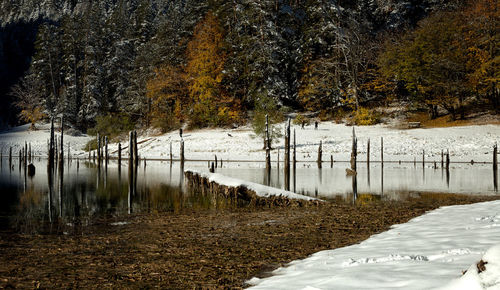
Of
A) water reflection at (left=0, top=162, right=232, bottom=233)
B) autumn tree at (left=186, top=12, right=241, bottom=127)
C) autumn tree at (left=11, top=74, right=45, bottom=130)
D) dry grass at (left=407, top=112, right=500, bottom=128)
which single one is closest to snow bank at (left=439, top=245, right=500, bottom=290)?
water reflection at (left=0, top=162, right=232, bottom=233)

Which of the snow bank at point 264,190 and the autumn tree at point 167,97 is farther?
the autumn tree at point 167,97

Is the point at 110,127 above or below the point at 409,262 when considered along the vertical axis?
above

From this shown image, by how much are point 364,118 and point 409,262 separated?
47508 millimetres

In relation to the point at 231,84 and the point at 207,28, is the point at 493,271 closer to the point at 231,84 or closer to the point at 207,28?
the point at 231,84

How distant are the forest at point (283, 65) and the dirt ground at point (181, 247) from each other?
36.2 m

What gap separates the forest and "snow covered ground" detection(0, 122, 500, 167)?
14.3 feet

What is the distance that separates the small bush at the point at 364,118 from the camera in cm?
5053

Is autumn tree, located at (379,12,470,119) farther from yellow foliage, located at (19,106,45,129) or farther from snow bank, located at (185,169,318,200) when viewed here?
yellow foliage, located at (19,106,45,129)

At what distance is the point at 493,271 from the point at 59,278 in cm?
611

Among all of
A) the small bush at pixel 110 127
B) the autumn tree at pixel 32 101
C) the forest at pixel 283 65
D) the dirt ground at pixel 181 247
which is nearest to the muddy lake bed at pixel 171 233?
the dirt ground at pixel 181 247

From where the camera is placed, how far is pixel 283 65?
202ft

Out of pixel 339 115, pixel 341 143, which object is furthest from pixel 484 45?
pixel 341 143

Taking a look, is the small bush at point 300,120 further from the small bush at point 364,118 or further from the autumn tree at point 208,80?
the autumn tree at point 208,80

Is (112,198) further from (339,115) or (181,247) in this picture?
(339,115)
